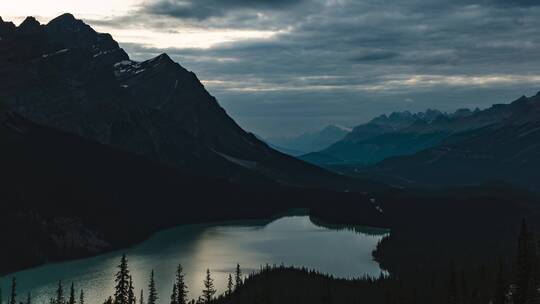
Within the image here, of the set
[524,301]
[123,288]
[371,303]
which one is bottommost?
[371,303]

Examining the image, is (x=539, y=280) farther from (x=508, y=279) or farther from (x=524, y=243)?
(x=508, y=279)

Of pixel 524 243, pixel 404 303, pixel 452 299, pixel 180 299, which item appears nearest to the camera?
pixel 180 299

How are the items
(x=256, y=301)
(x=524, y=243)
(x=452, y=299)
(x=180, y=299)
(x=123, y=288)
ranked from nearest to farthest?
(x=123, y=288)
(x=180, y=299)
(x=524, y=243)
(x=452, y=299)
(x=256, y=301)

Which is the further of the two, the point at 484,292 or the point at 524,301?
the point at 484,292

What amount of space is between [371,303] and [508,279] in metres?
40.7

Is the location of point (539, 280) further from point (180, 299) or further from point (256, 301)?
point (180, 299)

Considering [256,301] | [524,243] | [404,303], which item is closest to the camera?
[524,243]

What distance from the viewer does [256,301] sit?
198375 mm

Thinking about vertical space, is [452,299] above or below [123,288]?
below

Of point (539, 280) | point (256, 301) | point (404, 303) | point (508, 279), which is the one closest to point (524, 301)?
point (539, 280)

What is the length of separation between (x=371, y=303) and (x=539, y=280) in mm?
54133

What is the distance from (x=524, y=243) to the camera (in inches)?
5497

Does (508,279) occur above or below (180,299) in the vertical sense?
below

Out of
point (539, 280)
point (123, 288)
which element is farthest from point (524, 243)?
point (123, 288)
